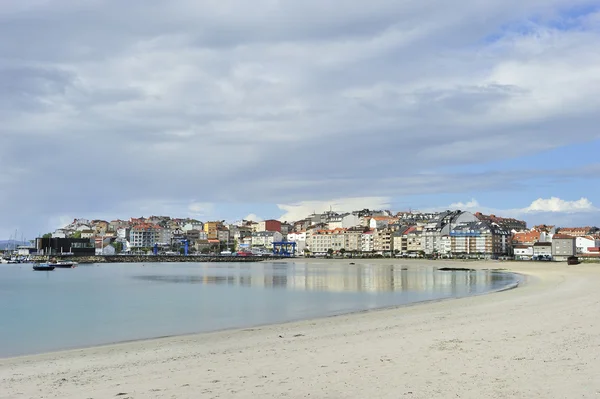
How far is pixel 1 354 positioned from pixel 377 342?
10.8 meters

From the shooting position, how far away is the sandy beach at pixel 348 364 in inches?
351

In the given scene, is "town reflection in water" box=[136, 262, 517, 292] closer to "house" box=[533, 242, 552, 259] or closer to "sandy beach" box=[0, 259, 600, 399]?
"sandy beach" box=[0, 259, 600, 399]

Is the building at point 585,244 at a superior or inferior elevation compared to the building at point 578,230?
inferior

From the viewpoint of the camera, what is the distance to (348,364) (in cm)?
1107

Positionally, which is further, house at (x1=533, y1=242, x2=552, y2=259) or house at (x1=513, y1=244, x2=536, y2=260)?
house at (x1=513, y1=244, x2=536, y2=260)

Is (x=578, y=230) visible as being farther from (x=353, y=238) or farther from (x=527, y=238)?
(x=353, y=238)

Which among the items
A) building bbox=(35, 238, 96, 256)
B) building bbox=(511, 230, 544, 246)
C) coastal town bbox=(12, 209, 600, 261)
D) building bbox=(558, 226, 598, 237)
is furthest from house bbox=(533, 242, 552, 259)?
building bbox=(35, 238, 96, 256)

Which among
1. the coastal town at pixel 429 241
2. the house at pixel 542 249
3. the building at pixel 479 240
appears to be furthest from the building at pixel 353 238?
the house at pixel 542 249

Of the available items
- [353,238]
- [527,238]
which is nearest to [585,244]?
[527,238]

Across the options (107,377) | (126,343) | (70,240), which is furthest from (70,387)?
(70,240)

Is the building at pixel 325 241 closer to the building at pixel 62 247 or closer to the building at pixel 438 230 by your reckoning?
the building at pixel 438 230

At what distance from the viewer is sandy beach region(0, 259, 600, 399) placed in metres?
8.92

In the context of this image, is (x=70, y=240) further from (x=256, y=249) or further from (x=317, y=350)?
(x=317, y=350)

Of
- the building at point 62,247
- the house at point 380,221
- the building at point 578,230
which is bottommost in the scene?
the building at point 62,247
